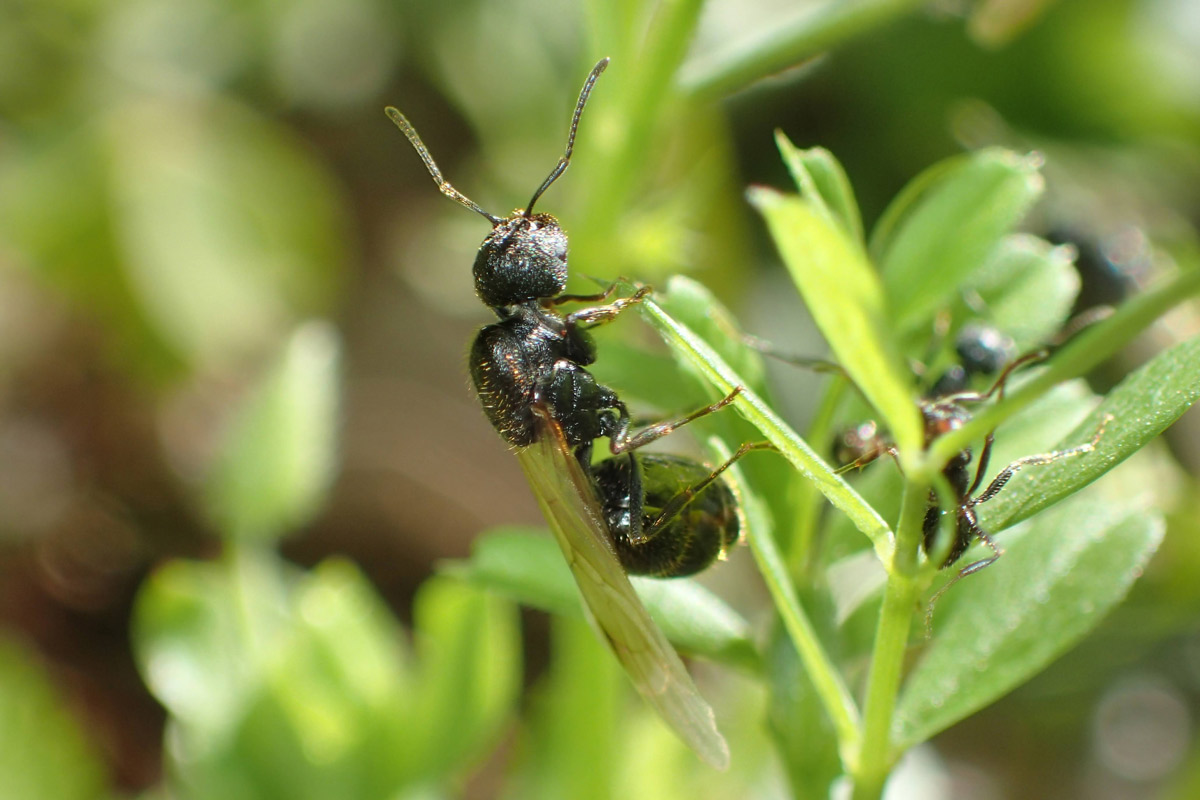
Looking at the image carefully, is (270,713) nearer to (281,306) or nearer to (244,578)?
(244,578)

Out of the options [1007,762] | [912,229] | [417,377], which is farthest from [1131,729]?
[417,377]

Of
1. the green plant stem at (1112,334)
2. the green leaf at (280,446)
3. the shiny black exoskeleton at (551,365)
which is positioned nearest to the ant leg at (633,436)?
the shiny black exoskeleton at (551,365)

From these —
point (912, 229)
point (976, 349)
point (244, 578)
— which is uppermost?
point (244, 578)

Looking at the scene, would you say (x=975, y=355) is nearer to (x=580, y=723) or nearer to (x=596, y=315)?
(x=596, y=315)

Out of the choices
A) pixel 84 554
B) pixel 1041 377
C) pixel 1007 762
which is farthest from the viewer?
pixel 84 554

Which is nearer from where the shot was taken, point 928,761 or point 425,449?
point 928,761

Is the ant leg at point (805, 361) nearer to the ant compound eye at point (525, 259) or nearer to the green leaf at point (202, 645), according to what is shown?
the ant compound eye at point (525, 259)

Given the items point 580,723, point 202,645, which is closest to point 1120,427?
point 580,723
